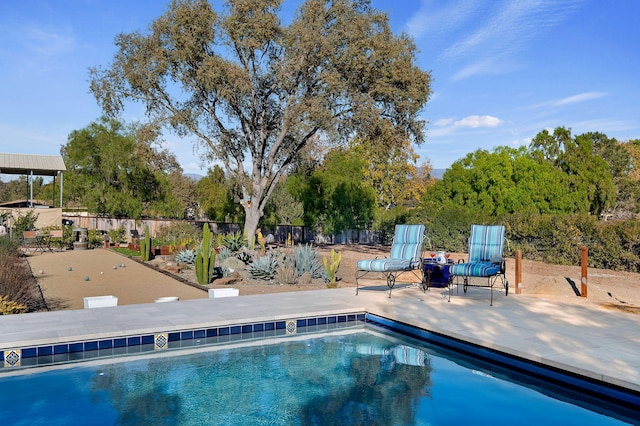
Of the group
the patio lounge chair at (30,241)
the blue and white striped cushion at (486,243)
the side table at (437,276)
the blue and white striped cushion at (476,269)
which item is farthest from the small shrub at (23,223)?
the blue and white striped cushion at (476,269)

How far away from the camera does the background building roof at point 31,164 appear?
966 inches

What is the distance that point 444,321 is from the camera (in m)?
5.96

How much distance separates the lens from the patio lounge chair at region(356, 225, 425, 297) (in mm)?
7848

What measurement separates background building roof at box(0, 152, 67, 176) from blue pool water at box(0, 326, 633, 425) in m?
23.0

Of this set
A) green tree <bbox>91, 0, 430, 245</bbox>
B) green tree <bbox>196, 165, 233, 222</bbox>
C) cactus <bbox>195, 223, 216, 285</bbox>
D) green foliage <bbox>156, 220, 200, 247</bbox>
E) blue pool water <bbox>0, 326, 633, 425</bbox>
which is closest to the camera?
blue pool water <bbox>0, 326, 633, 425</bbox>

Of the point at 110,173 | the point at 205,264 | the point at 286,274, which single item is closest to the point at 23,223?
the point at 110,173

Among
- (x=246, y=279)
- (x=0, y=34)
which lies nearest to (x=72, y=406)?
(x=246, y=279)

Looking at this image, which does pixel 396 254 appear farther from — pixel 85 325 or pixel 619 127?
pixel 619 127

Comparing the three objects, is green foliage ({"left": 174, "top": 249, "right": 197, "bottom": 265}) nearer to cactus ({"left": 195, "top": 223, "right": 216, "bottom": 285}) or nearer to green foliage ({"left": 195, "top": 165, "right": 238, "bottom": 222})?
cactus ({"left": 195, "top": 223, "right": 216, "bottom": 285})

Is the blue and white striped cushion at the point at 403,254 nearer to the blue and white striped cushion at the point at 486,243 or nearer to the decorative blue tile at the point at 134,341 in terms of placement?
the blue and white striped cushion at the point at 486,243

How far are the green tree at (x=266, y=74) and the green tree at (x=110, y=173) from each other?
900cm

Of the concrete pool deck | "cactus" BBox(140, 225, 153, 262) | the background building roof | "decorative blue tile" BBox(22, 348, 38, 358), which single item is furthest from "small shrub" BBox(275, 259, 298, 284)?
the background building roof

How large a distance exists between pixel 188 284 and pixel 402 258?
4581mm

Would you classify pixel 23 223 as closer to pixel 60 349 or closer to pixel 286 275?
pixel 286 275
